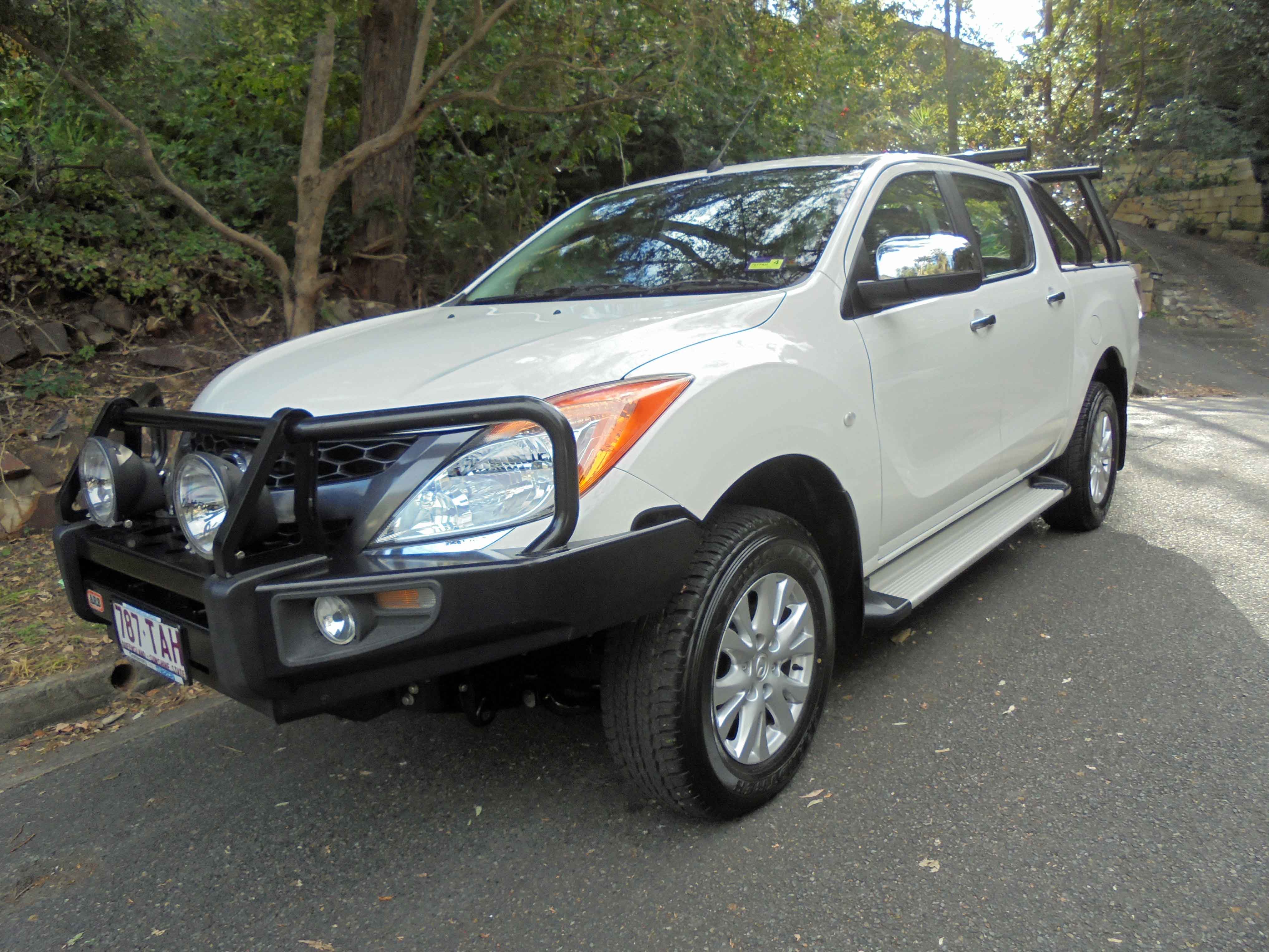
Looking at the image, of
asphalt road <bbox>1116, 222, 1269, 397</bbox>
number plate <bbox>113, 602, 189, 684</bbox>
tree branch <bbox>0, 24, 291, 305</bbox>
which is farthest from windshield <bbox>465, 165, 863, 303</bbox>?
asphalt road <bbox>1116, 222, 1269, 397</bbox>

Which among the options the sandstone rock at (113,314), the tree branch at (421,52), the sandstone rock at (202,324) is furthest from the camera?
the sandstone rock at (202,324)

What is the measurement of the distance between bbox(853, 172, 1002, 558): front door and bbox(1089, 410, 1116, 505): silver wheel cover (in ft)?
4.27

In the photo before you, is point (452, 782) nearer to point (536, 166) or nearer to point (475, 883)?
point (475, 883)

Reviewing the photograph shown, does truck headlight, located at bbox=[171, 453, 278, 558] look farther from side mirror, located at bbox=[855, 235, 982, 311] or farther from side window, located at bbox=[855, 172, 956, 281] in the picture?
side window, located at bbox=[855, 172, 956, 281]

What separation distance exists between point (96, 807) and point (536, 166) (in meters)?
6.53

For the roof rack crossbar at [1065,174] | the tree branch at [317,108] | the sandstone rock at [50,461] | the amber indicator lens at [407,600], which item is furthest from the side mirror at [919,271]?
the sandstone rock at [50,461]

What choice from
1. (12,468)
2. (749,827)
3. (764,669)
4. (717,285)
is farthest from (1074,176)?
(12,468)

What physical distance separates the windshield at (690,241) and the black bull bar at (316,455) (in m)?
1.22

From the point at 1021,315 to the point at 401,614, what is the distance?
3.12 metres

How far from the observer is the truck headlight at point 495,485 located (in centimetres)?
213

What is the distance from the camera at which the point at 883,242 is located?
3246mm

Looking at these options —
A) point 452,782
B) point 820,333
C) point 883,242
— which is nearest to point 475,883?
point 452,782

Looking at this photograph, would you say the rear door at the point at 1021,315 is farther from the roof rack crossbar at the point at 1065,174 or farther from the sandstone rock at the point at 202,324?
the sandstone rock at the point at 202,324

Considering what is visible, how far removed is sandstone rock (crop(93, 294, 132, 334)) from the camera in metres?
6.62
